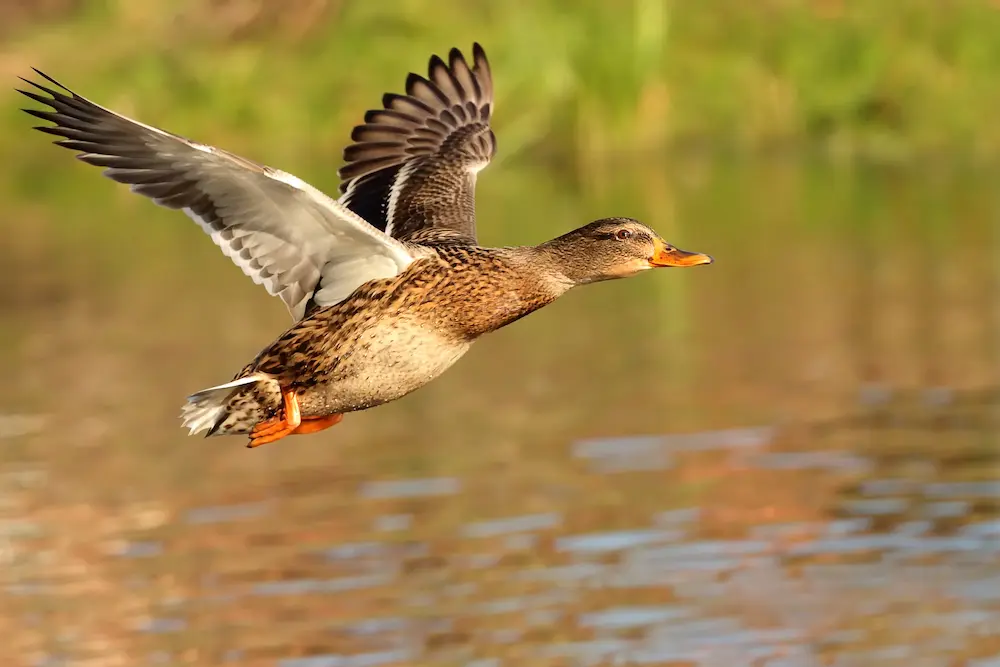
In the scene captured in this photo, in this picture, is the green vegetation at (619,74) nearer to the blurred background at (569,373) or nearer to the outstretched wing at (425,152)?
the blurred background at (569,373)

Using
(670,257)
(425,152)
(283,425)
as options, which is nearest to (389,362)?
(283,425)

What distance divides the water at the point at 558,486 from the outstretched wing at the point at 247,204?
3018 mm

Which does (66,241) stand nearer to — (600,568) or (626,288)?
(626,288)

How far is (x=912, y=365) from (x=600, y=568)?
18.3 ft

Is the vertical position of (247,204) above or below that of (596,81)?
below

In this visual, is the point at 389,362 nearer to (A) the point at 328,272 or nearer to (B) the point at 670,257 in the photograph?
(A) the point at 328,272

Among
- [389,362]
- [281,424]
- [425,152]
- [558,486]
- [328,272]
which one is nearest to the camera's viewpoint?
[389,362]

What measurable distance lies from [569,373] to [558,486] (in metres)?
3.31

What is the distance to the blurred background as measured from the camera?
11.5 metres

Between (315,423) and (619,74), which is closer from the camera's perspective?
(315,423)

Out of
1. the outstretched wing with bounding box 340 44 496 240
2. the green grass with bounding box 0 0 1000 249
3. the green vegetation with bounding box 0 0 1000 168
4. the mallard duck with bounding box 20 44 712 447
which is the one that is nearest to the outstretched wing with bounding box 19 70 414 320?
the mallard duck with bounding box 20 44 712 447

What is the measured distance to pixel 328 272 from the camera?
833 centimetres

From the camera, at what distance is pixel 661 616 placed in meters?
11.3

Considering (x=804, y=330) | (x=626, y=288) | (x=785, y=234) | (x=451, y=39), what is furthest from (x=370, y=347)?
(x=451, y=39)
